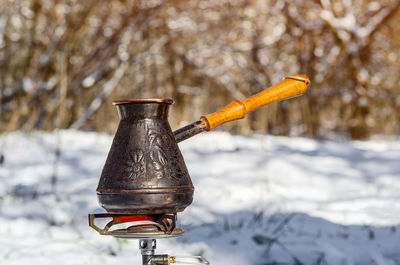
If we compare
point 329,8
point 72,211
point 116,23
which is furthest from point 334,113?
point 72,211

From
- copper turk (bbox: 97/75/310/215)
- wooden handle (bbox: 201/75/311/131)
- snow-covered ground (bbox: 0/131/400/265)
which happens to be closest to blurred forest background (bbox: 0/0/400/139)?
snow-covered ground (bbox: 0/131/400/265)

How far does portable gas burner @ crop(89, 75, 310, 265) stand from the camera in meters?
1.81

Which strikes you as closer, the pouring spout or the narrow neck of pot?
the narrow neck of pot

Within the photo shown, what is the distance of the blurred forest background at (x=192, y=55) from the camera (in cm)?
735

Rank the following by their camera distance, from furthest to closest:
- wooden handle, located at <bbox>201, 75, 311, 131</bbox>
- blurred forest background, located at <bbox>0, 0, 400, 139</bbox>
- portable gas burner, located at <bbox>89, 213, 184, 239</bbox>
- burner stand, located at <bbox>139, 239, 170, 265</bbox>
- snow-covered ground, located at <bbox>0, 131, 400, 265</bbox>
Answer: blurred forest background, located at <bbox>0, 0, 400, 139</bbox>, snow-covered ground, located at <bbox>0, 131, 400, 265</bbox>, wooden handle, located at <bbox>201, 75, 311, 131</bbox>, burner stand, located at <bbox>139, 239, 170, 265</bbox>, portable gas burner, located at <bbox>89, 213, 184, 239</bbox>

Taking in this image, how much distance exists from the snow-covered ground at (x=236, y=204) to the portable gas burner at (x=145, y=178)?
2.66ft

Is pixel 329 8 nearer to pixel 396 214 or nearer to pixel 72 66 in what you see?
pixel 72 66

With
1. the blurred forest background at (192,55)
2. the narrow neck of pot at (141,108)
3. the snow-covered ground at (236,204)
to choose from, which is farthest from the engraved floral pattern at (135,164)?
the blurred forest background at (192,55)

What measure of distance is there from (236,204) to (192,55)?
640 centimetres

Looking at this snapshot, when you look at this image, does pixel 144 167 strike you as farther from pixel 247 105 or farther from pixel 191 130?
pixel 247 105

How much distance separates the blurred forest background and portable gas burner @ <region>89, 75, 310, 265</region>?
3.62 meters

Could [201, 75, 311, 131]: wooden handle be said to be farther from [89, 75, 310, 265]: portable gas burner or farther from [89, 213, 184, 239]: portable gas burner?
[89, 213, 184, 239]: portable gas burner

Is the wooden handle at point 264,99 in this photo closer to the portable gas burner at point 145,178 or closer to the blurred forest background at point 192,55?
the portable gas burner at point 145,178

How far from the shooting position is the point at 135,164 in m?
1.85
